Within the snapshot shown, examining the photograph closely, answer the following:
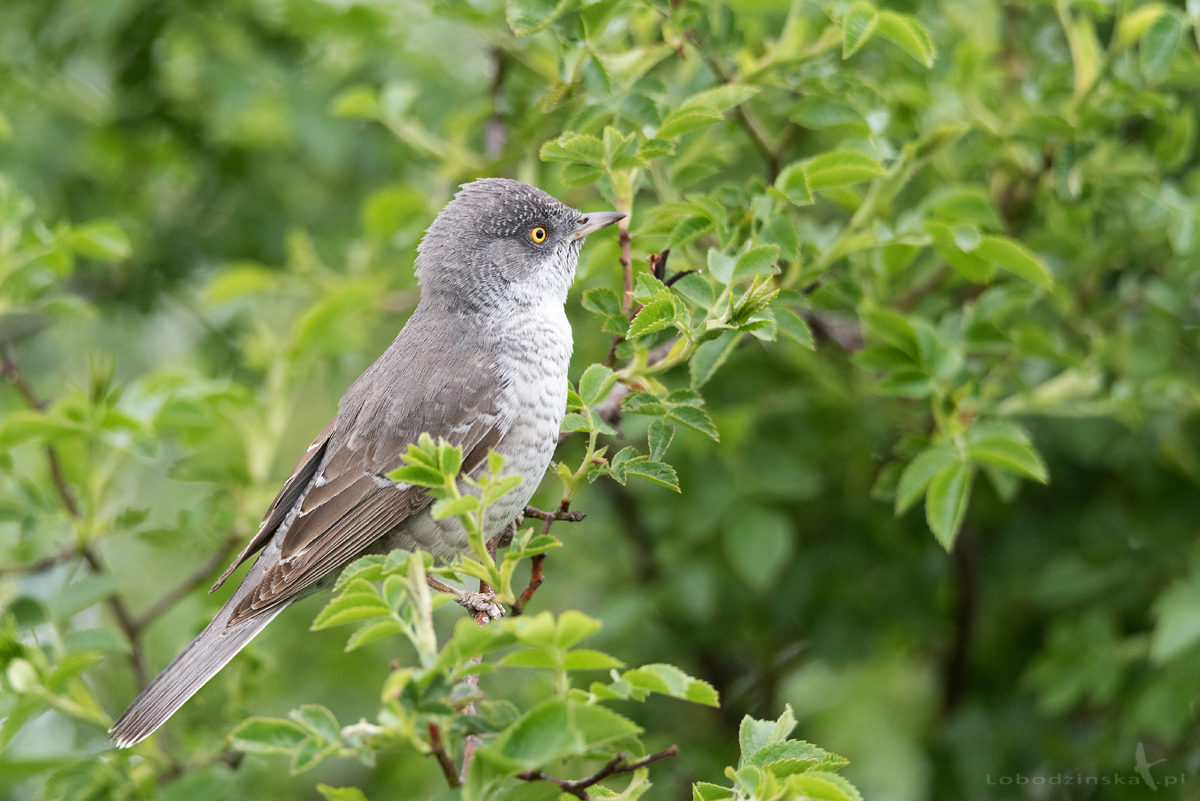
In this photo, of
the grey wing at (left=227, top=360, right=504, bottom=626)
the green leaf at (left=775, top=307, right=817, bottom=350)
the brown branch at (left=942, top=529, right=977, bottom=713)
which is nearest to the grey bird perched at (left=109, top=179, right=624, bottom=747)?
the grey wing at (left=227, top=360, right=504, bottom=626)

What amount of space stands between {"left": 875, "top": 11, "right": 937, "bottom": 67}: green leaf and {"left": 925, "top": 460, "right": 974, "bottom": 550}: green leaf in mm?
987

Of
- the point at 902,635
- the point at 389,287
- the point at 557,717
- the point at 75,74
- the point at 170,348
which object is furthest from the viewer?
the point at 170,348

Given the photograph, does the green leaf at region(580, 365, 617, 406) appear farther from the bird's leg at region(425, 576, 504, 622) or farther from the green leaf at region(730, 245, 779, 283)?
the bird's leg at region(425, 576, 504, 622)

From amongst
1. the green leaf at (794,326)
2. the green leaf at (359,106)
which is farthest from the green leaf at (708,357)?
the green leaf at (359,106)

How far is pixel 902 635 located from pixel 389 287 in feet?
8.13

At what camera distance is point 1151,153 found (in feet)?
12.4

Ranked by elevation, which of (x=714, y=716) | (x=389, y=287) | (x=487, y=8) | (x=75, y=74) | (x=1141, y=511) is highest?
(x=487, y=8)

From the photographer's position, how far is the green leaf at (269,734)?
5.86 feet

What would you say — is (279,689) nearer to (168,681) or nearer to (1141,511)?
(168,681)

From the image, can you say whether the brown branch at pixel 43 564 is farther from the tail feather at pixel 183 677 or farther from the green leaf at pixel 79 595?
the tail feather at pixel 183 677

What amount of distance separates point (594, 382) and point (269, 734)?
92cm

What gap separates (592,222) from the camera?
11.0 feet

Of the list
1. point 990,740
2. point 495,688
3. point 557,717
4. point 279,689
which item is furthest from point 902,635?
point 557,717

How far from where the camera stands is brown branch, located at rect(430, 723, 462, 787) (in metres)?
1.70
